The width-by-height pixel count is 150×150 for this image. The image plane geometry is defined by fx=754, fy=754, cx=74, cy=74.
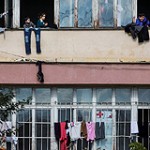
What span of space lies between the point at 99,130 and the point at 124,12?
11.2 ft

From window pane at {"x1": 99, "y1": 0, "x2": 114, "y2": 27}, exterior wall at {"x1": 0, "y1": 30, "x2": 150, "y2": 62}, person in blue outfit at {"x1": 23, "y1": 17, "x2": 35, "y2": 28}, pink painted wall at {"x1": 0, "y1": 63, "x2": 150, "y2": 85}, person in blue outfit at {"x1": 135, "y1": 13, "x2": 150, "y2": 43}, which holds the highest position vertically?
window pane at {"x1": 99, "y1": 0, "x2": 114, "y2": 27}

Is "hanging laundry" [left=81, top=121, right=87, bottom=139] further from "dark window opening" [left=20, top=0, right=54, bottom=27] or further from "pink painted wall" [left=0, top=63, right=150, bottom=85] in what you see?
"dark window opening" [left=20, top=0, right=54, bottom=27]

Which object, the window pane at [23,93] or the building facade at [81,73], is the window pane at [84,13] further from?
the window pane at [23,93]

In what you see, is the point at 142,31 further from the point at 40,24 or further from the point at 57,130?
the point at 57,130

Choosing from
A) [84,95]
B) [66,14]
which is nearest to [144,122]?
[84,95]

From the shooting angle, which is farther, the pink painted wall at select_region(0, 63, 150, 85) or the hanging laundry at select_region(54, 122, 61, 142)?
the hanging laundry at select_region(54, 122, 61, 142)

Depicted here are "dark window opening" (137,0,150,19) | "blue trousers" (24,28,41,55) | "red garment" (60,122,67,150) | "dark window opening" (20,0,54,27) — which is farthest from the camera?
"dark window opening" (20,0,54,27)

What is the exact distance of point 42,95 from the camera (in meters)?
21.4

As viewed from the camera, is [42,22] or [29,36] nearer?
[29,36]

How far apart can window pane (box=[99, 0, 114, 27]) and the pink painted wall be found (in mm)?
1335

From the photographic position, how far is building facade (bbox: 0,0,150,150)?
20656mm

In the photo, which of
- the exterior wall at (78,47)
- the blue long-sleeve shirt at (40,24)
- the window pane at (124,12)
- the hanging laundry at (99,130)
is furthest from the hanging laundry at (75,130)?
the window pane at (124,12)

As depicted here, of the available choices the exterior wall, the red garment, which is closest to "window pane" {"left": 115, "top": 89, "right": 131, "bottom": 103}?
the exterior wall

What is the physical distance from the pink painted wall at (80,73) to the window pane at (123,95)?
59cm
